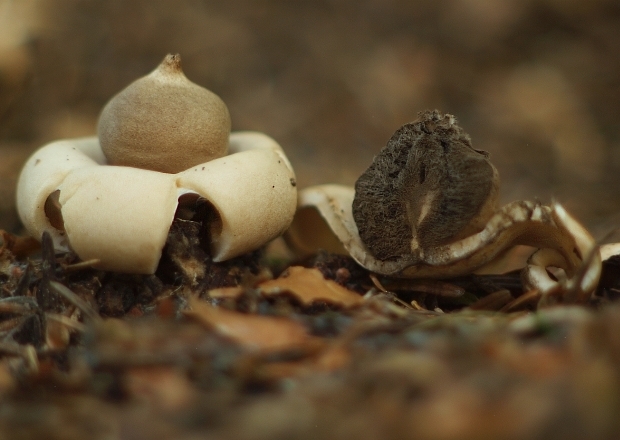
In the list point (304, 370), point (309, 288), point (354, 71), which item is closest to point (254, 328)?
point (304, 370)

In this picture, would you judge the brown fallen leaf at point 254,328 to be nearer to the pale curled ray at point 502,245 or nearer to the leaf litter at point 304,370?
the leaf litter at point 304,370

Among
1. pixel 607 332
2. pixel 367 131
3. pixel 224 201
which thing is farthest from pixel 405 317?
pixel 367 131

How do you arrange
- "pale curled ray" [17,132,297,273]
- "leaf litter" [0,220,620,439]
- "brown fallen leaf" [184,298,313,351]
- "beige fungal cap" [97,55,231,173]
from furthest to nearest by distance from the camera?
"beige fungal cap" [97,55,231,173]
"pale curled ray" [17,132,297,273]
"brown fallen leaf" [184,298,313,351]
"leaf litter" [0,220,620,439]

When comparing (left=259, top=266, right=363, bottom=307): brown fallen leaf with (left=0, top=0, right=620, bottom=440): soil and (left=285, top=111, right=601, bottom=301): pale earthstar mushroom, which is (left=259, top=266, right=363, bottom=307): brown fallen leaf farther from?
(left=285, top=111, right=601, bottom=301): pale earthstar mushroom

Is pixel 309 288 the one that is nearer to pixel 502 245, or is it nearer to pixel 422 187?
pixel 422 187

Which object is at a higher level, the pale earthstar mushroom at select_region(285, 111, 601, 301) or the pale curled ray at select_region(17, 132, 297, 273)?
the pale earthstar mushroom at select_region(285, 111, 601, 301)

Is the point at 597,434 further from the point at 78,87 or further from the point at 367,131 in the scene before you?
the point at 78,87

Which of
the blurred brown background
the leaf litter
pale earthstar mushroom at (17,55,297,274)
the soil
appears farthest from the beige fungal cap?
the blurred brown background
